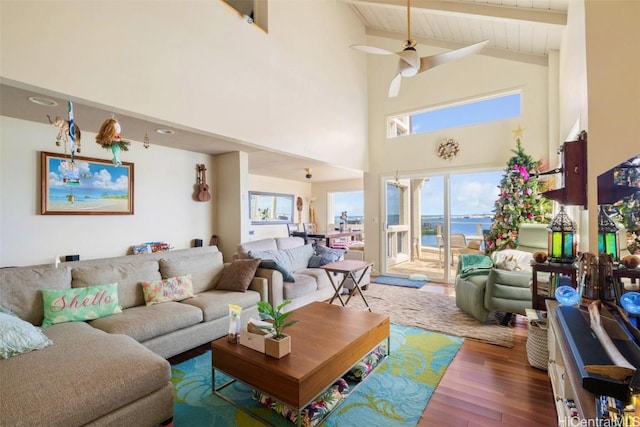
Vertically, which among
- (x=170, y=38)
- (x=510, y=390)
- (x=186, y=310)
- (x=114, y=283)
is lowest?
(x=510, y=390)

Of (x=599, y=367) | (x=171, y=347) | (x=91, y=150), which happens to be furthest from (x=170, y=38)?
(x=599, y=367)

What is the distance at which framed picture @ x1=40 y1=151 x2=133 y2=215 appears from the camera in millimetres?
3275

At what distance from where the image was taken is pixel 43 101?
2.60 meters

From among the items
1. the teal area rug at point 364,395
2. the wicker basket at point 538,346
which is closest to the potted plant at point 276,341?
the teal area rug at point 364,395

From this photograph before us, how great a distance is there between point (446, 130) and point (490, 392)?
4523 mm

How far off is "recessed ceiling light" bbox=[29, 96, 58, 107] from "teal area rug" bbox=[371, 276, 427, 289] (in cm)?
509

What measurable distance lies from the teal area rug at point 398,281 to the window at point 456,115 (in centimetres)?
291

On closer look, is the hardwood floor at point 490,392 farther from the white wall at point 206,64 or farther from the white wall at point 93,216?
the white wall at point 206,64

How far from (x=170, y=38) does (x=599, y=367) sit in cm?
392

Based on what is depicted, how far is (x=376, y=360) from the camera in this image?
254 cm

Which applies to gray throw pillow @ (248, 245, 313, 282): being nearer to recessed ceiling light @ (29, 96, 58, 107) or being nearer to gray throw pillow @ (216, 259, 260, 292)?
gray throw pillow @ (216, 259, 260, 292)

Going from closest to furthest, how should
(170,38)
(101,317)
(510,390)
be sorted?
(510,390) < (101,317) < (170,38)

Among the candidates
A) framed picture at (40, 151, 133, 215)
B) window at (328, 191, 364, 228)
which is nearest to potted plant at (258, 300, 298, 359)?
framed picture at (40, 151, 133, 215)

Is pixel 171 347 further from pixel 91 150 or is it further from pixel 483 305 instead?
pixel 483 305
